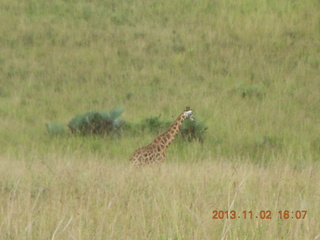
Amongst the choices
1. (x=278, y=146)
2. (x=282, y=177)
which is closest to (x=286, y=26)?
(x=278, y=146)

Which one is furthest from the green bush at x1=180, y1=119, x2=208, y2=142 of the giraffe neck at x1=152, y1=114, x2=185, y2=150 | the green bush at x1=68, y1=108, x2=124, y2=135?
the giraffe neck at x1=152, y1=114, x2=185, y2=150

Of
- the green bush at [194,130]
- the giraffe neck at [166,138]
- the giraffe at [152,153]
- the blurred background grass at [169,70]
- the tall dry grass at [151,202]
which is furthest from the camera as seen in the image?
the blurred background grass at [169,70]

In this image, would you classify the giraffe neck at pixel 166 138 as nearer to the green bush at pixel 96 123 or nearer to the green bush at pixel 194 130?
the green bush at pixel 194 130

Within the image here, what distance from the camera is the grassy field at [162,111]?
4.88 meters

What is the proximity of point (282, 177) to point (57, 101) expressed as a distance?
11524mm

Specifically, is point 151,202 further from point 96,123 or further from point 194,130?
point 96,123

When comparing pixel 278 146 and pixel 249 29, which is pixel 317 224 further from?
pixel 249 29

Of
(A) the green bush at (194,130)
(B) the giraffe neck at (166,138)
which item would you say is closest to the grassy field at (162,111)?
(A) the green bush at (194,130)

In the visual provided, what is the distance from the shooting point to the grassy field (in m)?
4.88

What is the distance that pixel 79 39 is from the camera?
2323 cm

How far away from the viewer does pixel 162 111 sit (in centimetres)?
1644
